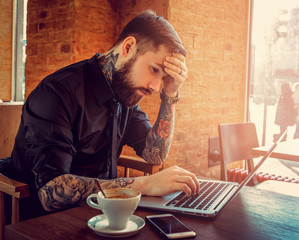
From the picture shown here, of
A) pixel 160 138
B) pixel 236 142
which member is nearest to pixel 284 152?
pixel 236 142

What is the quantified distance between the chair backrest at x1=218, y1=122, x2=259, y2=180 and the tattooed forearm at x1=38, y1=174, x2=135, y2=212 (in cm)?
110

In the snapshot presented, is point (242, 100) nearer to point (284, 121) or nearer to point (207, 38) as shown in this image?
point (284, 121)

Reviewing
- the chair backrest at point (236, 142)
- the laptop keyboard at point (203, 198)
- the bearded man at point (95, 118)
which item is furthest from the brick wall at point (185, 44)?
the laptop keyboard at point (203, 198)

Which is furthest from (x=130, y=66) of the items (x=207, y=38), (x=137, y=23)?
(x=207, y=38)

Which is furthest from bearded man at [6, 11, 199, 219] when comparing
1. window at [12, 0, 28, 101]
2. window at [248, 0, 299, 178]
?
window at [12, 0, 28, 101]

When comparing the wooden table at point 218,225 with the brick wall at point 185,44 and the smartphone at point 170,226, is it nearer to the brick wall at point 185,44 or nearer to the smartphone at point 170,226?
the smartphone at point 170,226

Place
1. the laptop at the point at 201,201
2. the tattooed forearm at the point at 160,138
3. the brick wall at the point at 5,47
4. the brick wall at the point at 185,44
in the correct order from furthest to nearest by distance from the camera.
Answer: the brick wall at the point at 5,47, the brick wall at the point at 185,44, the tattooed forearm at the point at 160,138, the laptop at the point at 201,201

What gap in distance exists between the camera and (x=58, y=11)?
2492 mm

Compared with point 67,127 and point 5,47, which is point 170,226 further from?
point 5,47

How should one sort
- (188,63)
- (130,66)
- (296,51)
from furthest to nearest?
(296,51) < (188,63) < (130,66)

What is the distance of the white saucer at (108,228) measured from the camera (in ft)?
2.32

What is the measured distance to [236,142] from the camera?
2113mm

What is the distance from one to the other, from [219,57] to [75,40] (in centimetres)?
139

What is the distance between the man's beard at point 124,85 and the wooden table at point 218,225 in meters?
0.65
